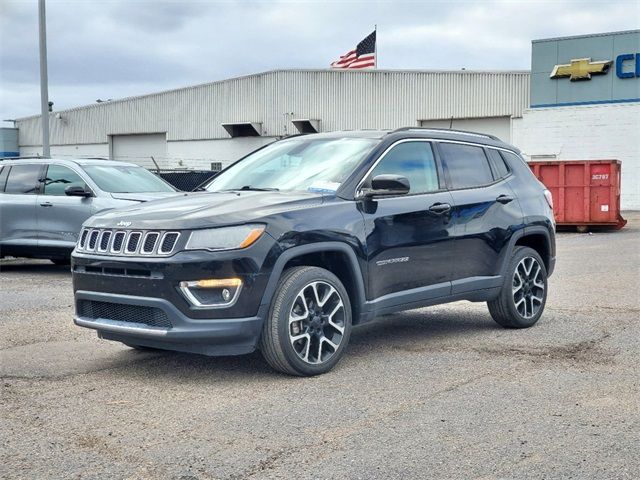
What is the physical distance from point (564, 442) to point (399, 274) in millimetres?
2354

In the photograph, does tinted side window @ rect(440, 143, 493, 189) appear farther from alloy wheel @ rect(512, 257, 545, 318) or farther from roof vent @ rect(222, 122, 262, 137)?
roof vent @ rect(222, 122, 262, 137)

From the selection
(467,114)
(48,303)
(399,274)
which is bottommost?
(48,303)

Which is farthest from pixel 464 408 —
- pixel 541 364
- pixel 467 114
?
pixel 467 114

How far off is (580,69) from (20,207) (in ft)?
87.0

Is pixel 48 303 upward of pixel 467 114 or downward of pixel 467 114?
downward

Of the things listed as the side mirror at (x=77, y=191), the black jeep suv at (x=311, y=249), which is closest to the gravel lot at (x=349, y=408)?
the black jeep suv at (x=311, y=249)

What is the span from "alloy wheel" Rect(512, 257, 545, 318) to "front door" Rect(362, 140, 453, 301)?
1.09 meters

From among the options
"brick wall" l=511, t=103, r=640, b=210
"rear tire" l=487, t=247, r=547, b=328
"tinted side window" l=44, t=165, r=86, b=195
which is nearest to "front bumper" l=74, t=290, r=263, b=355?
"rear tire" l=487, t=247, r=547, b=328

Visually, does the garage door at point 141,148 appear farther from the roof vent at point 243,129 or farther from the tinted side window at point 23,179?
the tinted side window at point 23,179

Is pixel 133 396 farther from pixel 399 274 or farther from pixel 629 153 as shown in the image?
pixel 629 153

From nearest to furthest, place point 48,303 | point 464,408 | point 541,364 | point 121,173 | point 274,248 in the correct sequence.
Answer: point 464,408, point 274,248, point 541,364, point 48,303, point 121,173

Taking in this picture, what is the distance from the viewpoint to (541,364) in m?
6.43

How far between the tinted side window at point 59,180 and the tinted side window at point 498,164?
21.8 ft

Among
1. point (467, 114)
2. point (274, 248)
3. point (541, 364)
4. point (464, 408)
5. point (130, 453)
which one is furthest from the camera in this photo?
point (467, 114)
